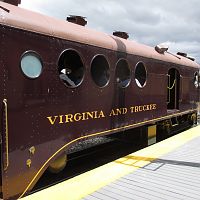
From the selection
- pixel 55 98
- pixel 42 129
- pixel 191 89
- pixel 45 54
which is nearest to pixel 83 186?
pixel 42 129

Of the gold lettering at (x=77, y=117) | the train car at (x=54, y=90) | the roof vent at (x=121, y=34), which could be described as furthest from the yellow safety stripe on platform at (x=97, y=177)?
the roof vent at (x=121, y=34)

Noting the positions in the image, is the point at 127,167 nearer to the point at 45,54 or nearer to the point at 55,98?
the point at 55,98

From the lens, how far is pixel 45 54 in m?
4.73

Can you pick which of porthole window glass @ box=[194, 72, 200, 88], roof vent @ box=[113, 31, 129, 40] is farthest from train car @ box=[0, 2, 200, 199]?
A: porthole window glass @ box=[194, 72, 200, 88]

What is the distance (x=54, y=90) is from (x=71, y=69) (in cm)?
116

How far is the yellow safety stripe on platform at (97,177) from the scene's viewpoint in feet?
14.3

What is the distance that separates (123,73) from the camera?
689 centimetres

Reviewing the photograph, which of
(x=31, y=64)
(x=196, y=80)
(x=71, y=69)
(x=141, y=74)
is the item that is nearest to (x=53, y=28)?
(x=31, y=64)

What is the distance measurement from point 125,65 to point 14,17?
3143 millimetres

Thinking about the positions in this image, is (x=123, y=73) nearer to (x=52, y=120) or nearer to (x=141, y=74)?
(x=141, y=74)

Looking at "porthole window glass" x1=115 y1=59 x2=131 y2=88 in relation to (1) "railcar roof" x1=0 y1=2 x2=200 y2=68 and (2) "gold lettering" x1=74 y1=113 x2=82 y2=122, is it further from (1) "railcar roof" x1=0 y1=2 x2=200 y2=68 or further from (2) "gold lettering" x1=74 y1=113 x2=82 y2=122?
(2) "gold lettering" x1=74 y1=113 x2=82 y2=122

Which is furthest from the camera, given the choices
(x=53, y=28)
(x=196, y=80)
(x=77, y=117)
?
(x=196, y=80)

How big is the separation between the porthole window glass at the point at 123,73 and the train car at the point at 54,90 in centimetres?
2

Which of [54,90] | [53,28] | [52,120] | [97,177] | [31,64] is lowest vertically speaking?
[97,177]
